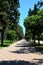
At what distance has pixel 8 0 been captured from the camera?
4788 centimetres

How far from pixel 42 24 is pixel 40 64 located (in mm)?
23829

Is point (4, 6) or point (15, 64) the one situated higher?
point (4, 6)

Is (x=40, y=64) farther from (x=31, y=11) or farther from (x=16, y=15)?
(x=31, y=11)

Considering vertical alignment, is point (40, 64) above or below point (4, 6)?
below

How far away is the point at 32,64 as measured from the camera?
16062 mm

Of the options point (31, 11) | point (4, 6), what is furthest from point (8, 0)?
point (31, 11)

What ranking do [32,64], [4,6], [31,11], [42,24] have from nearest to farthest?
[32,64] → [42,24] → [4,6] → [31,11]

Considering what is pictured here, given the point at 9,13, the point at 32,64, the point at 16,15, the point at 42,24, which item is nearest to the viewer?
the point at 32,64

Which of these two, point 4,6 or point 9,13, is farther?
point 9,13

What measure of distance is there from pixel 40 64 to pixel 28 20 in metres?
42.5

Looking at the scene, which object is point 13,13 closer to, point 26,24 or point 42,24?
point 26,24

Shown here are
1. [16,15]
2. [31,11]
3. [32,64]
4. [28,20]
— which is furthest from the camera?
[31,11]

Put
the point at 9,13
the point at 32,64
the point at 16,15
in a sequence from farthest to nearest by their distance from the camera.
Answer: the point at 16,15 < the point at 9,13 < the point at 32,64

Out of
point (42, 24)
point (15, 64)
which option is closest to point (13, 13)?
point (42, 24)
